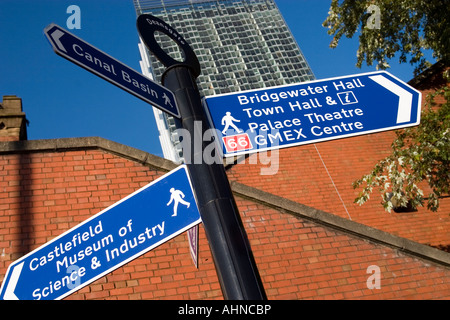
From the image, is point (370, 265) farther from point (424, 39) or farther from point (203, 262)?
point (424, 39)

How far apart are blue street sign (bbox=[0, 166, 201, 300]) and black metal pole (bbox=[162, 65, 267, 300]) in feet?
0.75

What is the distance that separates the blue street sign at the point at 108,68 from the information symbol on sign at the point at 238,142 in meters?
0.36

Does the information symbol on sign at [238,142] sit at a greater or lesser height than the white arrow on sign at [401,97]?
lesser

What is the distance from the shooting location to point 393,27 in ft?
33.9

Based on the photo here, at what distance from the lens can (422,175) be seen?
829cm

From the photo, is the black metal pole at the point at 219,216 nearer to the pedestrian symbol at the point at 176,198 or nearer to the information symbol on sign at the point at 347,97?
the pedestrian symbol at the point at 176,198

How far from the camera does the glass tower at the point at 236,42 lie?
128125 mm

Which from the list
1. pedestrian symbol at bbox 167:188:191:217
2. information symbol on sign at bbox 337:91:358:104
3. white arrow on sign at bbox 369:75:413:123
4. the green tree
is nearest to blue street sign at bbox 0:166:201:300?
pedestrian symbol at bbox 167:188:191:217

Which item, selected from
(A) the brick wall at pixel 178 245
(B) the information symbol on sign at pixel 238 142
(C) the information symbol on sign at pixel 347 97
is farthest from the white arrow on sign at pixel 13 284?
(A) the brick wall at pixel 178 245

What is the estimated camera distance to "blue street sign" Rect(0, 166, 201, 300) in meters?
2.63

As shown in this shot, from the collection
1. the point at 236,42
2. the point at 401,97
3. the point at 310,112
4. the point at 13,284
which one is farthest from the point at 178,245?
the point at 236,42

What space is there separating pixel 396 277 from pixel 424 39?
711 centimetres

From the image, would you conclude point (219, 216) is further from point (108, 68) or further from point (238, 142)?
point (108, 68)
